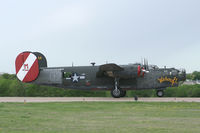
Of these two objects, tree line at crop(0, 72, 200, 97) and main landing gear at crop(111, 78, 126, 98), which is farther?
tree line at crop(0, 72, 200, 97)

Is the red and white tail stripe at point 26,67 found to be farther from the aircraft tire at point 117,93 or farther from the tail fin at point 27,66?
the aircraft tire at point 117,93

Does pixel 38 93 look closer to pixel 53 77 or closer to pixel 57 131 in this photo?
pixel 53 77

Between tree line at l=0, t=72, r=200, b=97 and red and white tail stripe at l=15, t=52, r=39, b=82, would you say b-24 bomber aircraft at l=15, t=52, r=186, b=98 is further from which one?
Result: tree line at l=0, t=72, r=200, b=97

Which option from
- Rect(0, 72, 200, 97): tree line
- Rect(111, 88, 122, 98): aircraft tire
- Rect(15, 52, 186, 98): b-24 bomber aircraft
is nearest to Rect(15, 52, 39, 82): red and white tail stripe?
Rect(15, 52, 186, 98): b-24 bomber aircraft

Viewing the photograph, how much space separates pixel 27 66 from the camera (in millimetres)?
23672

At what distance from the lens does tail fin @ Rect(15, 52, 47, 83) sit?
77.4ft

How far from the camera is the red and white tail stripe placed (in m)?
23.6

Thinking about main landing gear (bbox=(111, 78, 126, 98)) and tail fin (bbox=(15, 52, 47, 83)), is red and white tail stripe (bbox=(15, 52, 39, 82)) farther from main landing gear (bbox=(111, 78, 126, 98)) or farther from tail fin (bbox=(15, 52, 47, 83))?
main landing gear (bbox=(111, 78, 126, 98))

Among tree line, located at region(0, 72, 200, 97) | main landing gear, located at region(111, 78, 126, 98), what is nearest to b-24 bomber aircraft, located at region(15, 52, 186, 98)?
main landing gear, located at region(111, 78, 126, 98)

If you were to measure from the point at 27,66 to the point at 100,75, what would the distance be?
6106 mm

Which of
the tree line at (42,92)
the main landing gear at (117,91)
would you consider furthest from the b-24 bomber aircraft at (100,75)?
the tree line at (42,92)

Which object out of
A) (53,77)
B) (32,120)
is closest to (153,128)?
(32,120)

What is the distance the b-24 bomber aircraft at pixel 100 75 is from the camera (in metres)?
21.8

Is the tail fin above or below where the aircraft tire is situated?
above
